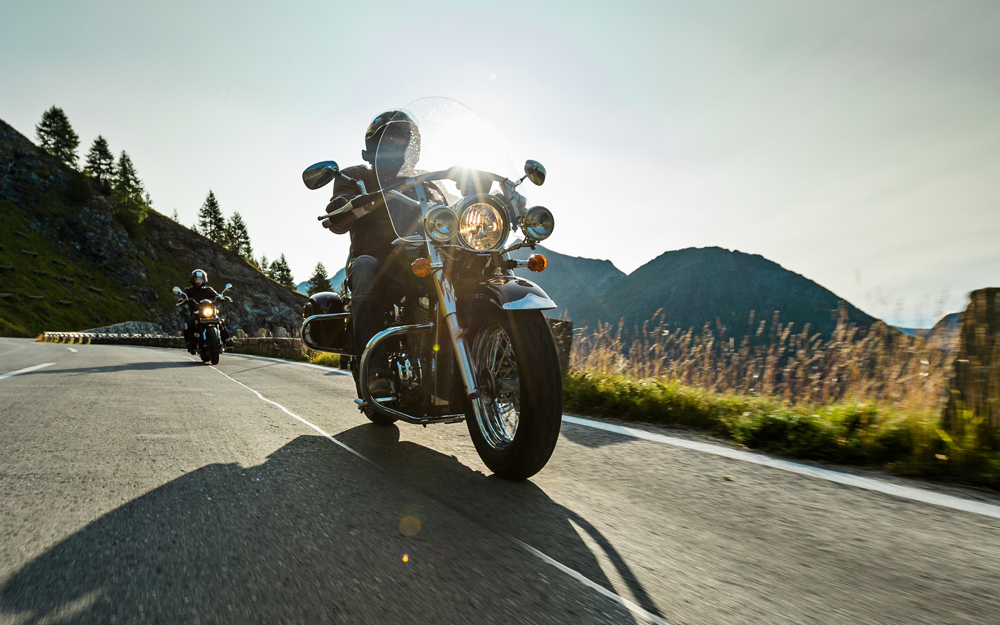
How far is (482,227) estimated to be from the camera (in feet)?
9.18

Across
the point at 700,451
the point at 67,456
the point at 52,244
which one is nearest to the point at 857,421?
the point at 700,451

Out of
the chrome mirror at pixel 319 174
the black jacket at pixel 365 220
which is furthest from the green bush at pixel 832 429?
the chrome mirror at pixel 319 174

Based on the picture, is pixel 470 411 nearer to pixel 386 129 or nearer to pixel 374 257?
pixel 374 257

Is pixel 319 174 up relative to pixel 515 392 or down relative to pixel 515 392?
up

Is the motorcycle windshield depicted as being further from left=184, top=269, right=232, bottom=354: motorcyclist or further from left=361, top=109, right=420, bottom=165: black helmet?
left=184, top=269, right=232, bottom=354: motorcyclist

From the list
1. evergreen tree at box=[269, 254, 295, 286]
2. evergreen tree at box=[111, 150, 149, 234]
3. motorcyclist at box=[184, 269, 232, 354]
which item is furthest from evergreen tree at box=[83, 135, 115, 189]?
motorcyclist at box=[184, 269, 232, 354]

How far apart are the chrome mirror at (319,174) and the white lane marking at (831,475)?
2.52m

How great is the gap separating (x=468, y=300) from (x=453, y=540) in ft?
4.13

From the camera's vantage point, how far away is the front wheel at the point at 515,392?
2389 mm

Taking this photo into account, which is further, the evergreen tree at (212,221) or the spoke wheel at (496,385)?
the evergreen tree at (212,221)

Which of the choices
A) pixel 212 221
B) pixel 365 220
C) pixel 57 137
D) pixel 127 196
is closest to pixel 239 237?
pixel 212 221

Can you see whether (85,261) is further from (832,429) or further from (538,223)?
(832,429)

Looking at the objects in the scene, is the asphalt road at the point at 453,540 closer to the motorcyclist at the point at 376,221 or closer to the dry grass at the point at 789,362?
the motorcyclist at the point at 376,221

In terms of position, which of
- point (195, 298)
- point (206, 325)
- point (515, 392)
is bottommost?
point (206, 325)
